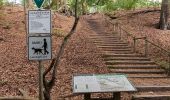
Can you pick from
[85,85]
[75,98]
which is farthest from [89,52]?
[85,85]

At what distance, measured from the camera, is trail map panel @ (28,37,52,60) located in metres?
9.11

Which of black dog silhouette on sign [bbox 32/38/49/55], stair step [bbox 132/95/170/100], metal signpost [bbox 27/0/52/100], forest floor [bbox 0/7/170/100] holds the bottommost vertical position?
stair step [bbox 132/95/170/100]

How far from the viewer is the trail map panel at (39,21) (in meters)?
9.03

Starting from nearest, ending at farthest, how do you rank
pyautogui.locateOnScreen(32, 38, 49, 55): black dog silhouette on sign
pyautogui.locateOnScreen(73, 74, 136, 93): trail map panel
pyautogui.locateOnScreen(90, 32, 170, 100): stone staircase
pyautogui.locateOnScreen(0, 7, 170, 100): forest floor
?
pyautogui.locateOnScreen(32, 38, 49, 55): black dog silhouette on sign
pyautogui.locateOnScreen(73, 74, 136, 93): trail map panel
pyautogui.locateOnScreen(90, 32, 170, 100): stone staircase
pyautogui.locateOnScreen(0, 7, 170, 100): forest floor

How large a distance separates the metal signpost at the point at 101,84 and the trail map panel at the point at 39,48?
1.04 meters

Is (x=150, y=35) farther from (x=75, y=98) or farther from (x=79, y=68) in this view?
(x=75, y=98)

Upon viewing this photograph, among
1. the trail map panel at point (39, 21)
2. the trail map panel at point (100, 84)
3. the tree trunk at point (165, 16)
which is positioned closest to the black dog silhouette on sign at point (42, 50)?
the trail map panel at point (39, 21)

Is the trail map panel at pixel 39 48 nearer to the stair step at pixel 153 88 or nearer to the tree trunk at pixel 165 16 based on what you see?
the stair step at pixel 153 88

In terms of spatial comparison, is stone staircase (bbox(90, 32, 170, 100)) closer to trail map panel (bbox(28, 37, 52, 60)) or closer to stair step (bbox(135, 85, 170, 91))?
stair step (bbox(135, 85, 170, 91))

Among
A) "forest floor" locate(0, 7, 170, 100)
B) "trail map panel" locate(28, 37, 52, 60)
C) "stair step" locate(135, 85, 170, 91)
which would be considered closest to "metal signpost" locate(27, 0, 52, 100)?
"trail map panel" locate(28, 37, 52, 60)

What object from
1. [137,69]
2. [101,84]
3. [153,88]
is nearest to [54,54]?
[137,69]

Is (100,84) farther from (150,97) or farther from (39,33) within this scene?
(150,97)

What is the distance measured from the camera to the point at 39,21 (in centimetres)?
909

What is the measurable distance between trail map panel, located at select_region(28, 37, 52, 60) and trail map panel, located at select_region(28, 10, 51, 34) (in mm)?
185
